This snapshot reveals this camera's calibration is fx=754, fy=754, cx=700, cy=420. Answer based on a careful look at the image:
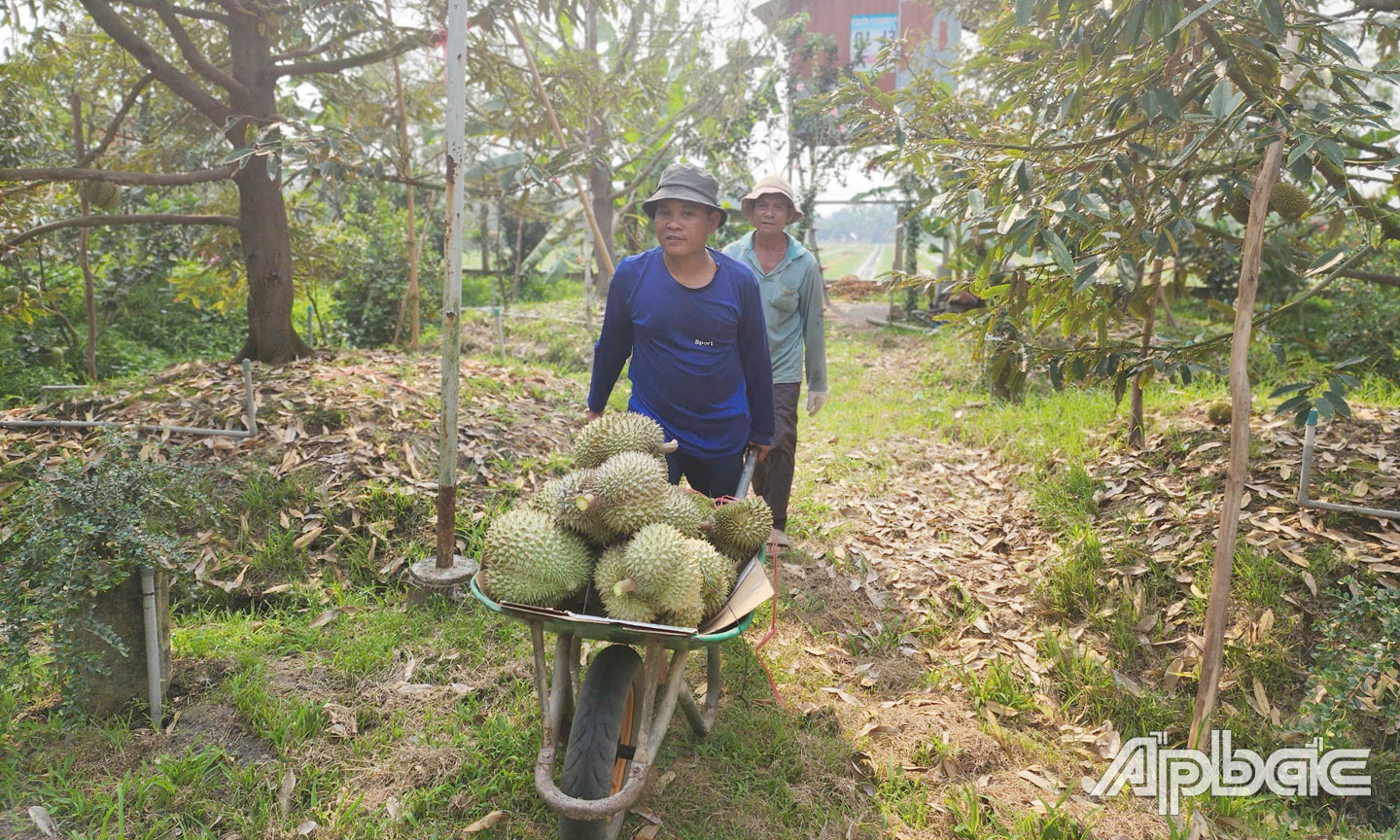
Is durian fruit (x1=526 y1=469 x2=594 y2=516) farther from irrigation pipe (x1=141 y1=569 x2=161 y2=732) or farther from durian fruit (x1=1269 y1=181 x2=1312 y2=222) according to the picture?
durian fruit (x1=1269 y1=181 x2=1312 y2=222)

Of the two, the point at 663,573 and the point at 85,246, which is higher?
the point at 85,246

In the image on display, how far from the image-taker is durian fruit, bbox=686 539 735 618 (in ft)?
7.39

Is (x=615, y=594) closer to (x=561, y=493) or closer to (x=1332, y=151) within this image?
(x=561, y=493)

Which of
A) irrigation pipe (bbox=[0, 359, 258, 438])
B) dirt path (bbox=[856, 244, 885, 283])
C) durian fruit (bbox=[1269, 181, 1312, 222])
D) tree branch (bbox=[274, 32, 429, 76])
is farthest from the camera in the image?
dirt path (bbox=[856, 244, 885, 283])

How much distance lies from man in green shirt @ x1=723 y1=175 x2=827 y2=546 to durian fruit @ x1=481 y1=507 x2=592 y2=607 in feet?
7.47

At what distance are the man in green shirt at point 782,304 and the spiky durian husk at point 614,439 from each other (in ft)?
6.20

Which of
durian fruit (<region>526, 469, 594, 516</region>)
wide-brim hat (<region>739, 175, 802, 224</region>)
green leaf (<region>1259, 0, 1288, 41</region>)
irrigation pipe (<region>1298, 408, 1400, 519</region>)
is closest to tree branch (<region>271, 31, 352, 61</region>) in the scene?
wide-brim hat (<region>739, 175, 802, 224</region>)

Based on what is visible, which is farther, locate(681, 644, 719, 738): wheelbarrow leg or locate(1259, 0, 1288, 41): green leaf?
locate(681, 644, 719, 738): wheelbarrow leg

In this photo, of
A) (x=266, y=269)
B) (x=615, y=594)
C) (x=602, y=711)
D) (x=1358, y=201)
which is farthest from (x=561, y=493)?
(x=266, y=269)

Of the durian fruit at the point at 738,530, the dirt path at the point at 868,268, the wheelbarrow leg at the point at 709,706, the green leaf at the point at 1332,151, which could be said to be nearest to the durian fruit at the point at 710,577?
the durian fruit at the point at 738,530

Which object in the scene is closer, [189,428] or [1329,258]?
[1329,258]

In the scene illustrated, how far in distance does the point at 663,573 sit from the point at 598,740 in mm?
549

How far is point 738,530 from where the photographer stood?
2.57m

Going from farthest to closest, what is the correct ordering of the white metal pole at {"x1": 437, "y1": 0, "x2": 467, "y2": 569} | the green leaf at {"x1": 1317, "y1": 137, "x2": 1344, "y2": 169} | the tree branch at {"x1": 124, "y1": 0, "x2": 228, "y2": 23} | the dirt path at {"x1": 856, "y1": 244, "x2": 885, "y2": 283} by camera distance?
the dirt path at {"x1": 856, "y1": 244, "x2": 885, "y2": 283} < the tree branch at {"x1": 124, "y1": 0, "x2": 228, "y2": 23} < the white metal pole at {"x1": 437, "y1": 0, "x2": 467, "y2": 569} < the green leaf at {"x1": 1317, "y1": 137, "x2": 1344, "y2": 169}
